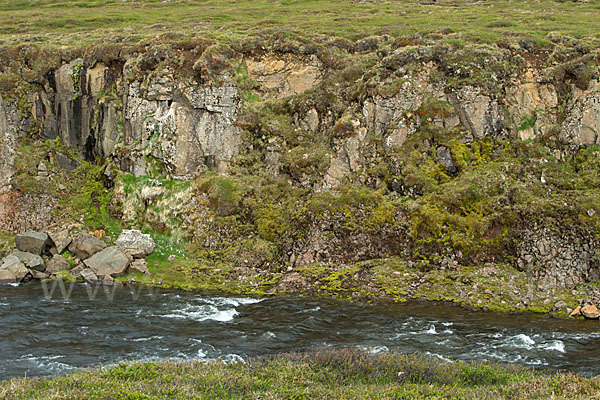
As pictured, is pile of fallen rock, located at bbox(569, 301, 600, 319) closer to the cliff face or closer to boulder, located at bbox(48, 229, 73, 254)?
the cliff face

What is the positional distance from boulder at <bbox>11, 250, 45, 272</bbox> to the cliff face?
5.06 m

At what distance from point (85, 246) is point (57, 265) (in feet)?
5.95

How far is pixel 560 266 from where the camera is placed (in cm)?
2194

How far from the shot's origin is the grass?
40750 millimetres

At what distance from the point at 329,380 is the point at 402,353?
4.09 m

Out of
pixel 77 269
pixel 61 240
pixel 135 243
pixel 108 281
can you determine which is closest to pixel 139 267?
pixel 108 281

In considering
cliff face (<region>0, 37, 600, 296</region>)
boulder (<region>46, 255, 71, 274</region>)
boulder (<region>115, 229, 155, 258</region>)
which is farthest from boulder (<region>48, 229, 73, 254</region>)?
cliff face (<region>0, 37, 600, 296</region>)

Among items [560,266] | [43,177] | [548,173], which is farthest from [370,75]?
[43,177]

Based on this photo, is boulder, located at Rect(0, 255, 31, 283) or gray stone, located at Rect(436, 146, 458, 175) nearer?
boulder, located at Rect(0, 255, 31, 283)

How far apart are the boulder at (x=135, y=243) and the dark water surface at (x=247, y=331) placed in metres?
5.01

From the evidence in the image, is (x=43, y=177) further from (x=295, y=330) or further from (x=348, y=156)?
(x=295, y=330)

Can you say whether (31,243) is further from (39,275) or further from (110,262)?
(110,262)

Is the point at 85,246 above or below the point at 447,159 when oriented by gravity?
below

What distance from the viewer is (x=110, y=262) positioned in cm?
2616
